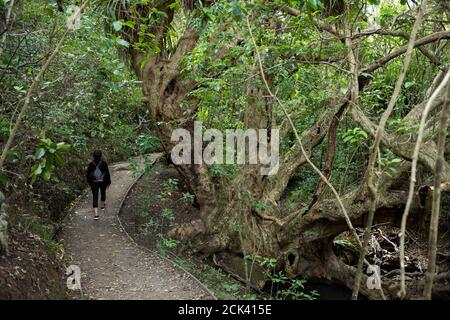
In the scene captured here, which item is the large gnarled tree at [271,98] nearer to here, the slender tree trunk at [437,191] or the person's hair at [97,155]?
the person's hair at [97,155]

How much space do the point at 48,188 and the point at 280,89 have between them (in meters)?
6.26

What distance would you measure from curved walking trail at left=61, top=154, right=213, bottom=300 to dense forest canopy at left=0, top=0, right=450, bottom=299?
112 centimetres

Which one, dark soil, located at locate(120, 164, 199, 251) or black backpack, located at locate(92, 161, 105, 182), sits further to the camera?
dark soil, located at locate(120, 164, 199, 251)

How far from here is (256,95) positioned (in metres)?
8.22

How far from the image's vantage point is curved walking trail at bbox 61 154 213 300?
7.07 meters

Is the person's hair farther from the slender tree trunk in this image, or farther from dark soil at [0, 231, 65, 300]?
the slender tree trunk

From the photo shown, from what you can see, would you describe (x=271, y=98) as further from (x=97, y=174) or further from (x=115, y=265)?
(x=115, y=265)

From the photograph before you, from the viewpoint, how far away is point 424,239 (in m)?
10.6

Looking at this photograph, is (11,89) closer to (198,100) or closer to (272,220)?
(198,100)

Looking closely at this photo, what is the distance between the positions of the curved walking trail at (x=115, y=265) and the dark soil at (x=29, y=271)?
28.5 inches

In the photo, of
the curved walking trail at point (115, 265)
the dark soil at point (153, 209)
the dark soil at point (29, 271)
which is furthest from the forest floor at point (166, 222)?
the dark soil at point (29, 271)

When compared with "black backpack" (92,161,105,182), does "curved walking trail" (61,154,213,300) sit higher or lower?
lower

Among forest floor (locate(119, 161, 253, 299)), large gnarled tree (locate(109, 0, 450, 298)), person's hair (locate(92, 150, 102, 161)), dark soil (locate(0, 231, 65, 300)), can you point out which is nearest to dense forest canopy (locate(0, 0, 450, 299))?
large gnarled tree (locate(109, 0, 450, 298))
